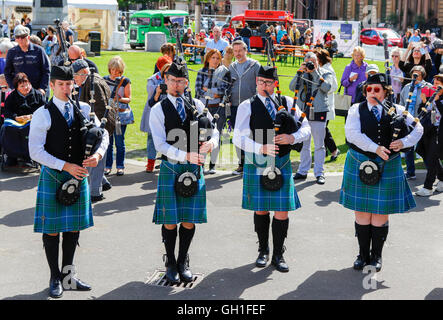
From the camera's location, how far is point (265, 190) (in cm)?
590

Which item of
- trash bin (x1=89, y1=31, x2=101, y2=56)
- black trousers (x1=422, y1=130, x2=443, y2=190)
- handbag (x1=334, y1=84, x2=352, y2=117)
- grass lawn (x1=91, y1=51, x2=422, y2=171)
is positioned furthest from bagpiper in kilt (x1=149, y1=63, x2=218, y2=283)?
trash bin (x1=89, y1=31, x2=101, y2=56)

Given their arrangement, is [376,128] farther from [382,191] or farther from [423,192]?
[423,192]

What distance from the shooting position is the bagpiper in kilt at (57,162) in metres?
5.01

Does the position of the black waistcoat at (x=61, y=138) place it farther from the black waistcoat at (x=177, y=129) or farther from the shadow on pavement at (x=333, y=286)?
the shadow on pavement at (x=333, y=286)

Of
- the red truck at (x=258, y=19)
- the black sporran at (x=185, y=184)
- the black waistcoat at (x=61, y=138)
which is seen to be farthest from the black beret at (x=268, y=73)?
the red truck at (x=258, y=19)

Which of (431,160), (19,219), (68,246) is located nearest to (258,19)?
(431,160)

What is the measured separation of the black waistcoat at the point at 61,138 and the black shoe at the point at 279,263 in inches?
82.8

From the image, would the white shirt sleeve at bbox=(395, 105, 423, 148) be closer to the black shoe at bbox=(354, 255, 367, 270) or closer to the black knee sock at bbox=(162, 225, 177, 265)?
the black shoe at bbox=(354, 255, 367, 270)

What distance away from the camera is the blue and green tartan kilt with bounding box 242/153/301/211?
5863 millimetres

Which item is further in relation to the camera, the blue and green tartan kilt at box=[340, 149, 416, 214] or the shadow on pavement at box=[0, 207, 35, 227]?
the shadow on pavement at box=[0, 207, 35, 227]

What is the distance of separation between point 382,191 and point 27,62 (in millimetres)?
6734

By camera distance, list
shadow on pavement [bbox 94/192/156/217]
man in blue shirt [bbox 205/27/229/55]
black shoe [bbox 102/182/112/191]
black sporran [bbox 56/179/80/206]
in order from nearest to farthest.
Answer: black sporran [bbox 56/179/80/206], shadow on pavement [bbox 94/192/156/217], black shoe [bbox 102/182/112/191], man in blue shirt [bbox 205/27/229/55]

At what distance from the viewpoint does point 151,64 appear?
88.5 feet

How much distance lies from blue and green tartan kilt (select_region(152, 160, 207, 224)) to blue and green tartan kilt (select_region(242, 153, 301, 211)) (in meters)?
0.61
